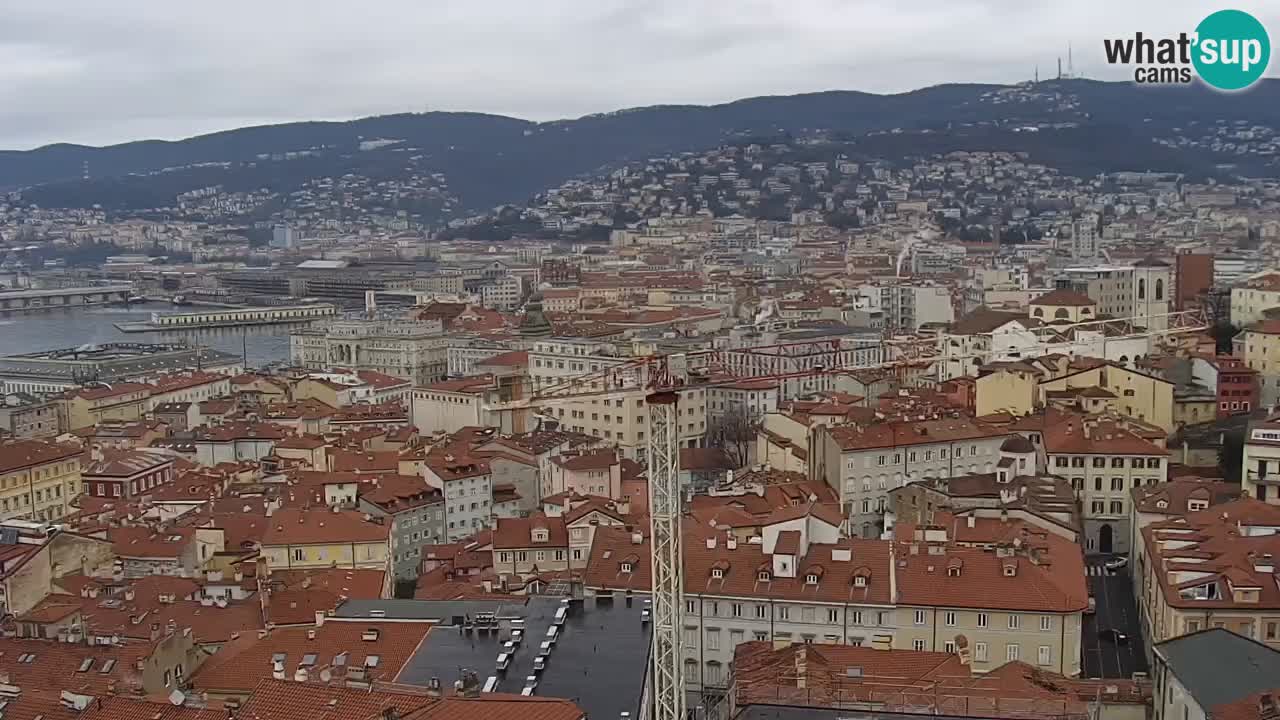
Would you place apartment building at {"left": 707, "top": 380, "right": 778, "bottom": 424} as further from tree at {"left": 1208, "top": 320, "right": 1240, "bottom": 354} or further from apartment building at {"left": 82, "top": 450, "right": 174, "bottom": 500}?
apartment building at {"left": 82, "top": 450, "right": 174, "bottom": 500}

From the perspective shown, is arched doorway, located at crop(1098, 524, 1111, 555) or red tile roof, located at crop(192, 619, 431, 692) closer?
red tile roof, located at crop(192, 619, 431, 692)

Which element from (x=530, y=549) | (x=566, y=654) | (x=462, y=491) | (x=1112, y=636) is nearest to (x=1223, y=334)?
(x=462, y=491)

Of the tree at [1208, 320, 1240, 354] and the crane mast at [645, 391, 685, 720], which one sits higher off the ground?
the crane mast at [645, 391, 685, 720]

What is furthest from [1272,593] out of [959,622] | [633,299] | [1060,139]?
[1060,139]

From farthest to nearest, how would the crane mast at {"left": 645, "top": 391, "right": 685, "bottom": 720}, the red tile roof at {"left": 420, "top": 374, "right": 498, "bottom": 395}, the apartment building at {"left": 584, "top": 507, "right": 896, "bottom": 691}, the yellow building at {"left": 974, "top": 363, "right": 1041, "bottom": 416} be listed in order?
the red tile roof at {"left": 420, "top": 374, "right": 498, "bottom": 395}
the yellow building at {"left": 974, "top": 363, "right": 1041, "bottom": 416}
the apartment building at {"left": 584, "top": 507, "right": 896, "bottom": 691}
the crane mast at {"left": 645, "top": 391, "right": 685, "bottom": 720}

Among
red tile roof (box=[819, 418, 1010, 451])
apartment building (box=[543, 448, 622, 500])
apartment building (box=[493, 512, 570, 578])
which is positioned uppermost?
red tile roof (box=[819, 418, 1010, 451])

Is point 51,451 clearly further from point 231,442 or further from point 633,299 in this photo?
point 633,299

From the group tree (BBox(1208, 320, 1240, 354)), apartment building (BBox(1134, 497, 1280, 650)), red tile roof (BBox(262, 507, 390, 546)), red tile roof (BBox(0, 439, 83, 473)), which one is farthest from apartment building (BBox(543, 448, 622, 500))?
tree (BBox(1208, 320, 1240, 354))

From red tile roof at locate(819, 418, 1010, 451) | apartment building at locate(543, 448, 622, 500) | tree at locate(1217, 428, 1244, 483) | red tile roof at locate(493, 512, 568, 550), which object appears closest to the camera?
red tile roof at locate(493, 512, 568, 550)
